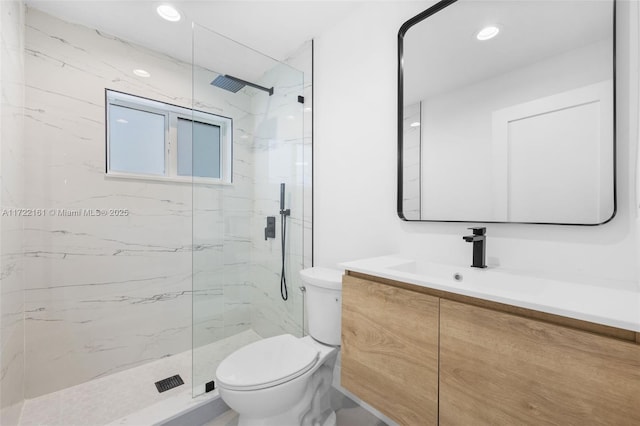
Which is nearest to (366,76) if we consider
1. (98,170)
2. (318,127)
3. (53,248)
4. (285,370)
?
(318,127)

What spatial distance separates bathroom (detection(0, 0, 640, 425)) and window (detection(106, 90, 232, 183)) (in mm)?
82

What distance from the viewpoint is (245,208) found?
1.90 meters

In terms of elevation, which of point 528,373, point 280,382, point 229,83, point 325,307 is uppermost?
point 229,83

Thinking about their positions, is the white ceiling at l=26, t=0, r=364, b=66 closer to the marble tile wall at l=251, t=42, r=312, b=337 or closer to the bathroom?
the bathroom

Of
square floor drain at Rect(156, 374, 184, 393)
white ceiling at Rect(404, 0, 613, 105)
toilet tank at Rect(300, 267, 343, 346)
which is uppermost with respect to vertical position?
white ceiling at Rect(404, 0, 613, 105)

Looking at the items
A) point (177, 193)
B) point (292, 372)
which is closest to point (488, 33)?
point (292, 372)

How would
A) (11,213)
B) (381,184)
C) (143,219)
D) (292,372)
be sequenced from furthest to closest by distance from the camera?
(143,219) < (381,184) < (11,213) < (292,372)

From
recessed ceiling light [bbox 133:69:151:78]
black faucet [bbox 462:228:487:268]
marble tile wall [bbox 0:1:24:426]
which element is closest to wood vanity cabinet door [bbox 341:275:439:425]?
black faucet [bbox 462:228:487:268]

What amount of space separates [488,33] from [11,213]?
97.7 inches

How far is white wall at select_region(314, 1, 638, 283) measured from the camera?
922 mm

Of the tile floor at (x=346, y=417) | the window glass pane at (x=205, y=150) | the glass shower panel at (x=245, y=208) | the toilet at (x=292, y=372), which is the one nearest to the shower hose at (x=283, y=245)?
the glass shower panel at (x=245, y=208)

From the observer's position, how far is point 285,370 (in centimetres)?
129

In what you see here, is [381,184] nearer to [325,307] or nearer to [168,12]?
[325,307]

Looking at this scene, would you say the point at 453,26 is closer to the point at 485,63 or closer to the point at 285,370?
the point at 485,63
